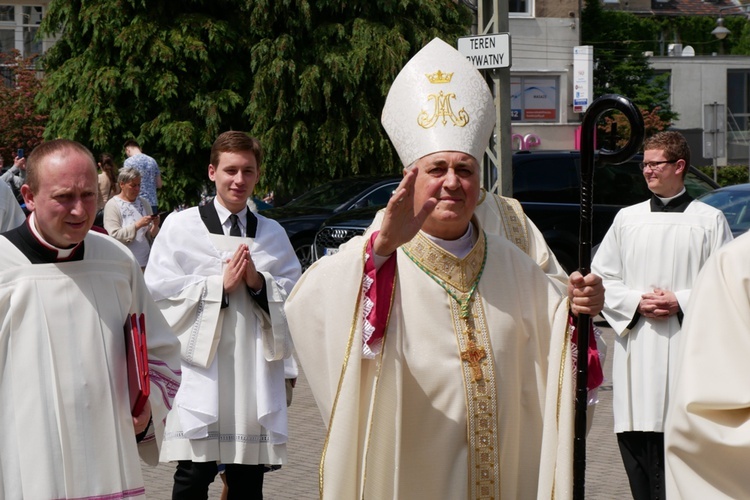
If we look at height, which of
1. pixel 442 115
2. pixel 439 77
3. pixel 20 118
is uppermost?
pixel 20 118

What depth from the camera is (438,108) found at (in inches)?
169

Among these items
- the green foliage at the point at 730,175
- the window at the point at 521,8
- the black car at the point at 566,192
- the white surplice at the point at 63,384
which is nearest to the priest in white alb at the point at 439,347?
the white surplice at the point at 63,384

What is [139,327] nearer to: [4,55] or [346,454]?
[346,454]

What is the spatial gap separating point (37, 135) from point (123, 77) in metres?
10.6

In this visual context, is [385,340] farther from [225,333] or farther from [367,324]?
[225,333]

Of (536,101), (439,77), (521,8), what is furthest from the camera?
(536,101)

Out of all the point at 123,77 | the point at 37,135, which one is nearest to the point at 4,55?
the point at 37,135

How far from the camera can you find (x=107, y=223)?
11.0 meters

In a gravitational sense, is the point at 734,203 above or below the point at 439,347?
above

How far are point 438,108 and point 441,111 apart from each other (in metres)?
0.03

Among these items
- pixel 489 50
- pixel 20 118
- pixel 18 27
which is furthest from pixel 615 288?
pixel 18 27

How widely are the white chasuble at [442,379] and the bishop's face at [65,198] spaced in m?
0.73

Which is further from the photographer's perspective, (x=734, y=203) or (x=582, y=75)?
(x=582, y=75)

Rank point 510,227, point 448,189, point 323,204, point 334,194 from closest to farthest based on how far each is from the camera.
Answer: point 448,189 < point 510,227 < point 323,204 < point 334,194
